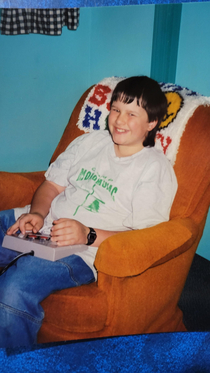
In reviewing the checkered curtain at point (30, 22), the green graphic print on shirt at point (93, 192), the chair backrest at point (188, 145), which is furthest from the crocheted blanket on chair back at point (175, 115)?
the checkered curtain at point (30, 22)

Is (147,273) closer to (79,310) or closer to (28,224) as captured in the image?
(79,310)

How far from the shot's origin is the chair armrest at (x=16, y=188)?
114 centimetres

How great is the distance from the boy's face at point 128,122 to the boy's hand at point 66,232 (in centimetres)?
30

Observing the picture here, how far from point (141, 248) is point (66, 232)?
7.3 inches

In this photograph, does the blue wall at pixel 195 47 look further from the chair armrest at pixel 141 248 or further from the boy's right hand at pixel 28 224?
the boy's right hand at pixel 28 224

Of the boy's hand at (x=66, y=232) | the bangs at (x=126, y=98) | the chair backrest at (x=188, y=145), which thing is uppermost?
the bangs at (x=126, y=98)

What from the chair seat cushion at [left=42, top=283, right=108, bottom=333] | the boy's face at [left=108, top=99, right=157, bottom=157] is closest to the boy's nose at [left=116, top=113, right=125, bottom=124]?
the boy's face at [left=108, top=99, right=157, bottom=157]

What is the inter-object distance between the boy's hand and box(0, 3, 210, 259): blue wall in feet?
1.39

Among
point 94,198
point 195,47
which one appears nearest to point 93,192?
point 94,198

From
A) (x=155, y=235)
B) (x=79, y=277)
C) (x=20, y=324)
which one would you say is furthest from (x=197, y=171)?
(x=20, y=324)

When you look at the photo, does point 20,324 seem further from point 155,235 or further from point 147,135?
point 147,135

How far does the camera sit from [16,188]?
3.85 feet

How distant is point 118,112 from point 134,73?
0.12 metres

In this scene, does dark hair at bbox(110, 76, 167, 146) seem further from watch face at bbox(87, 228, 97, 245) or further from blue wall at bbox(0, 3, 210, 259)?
watch face at bbox(87, 228, 97, 245)
